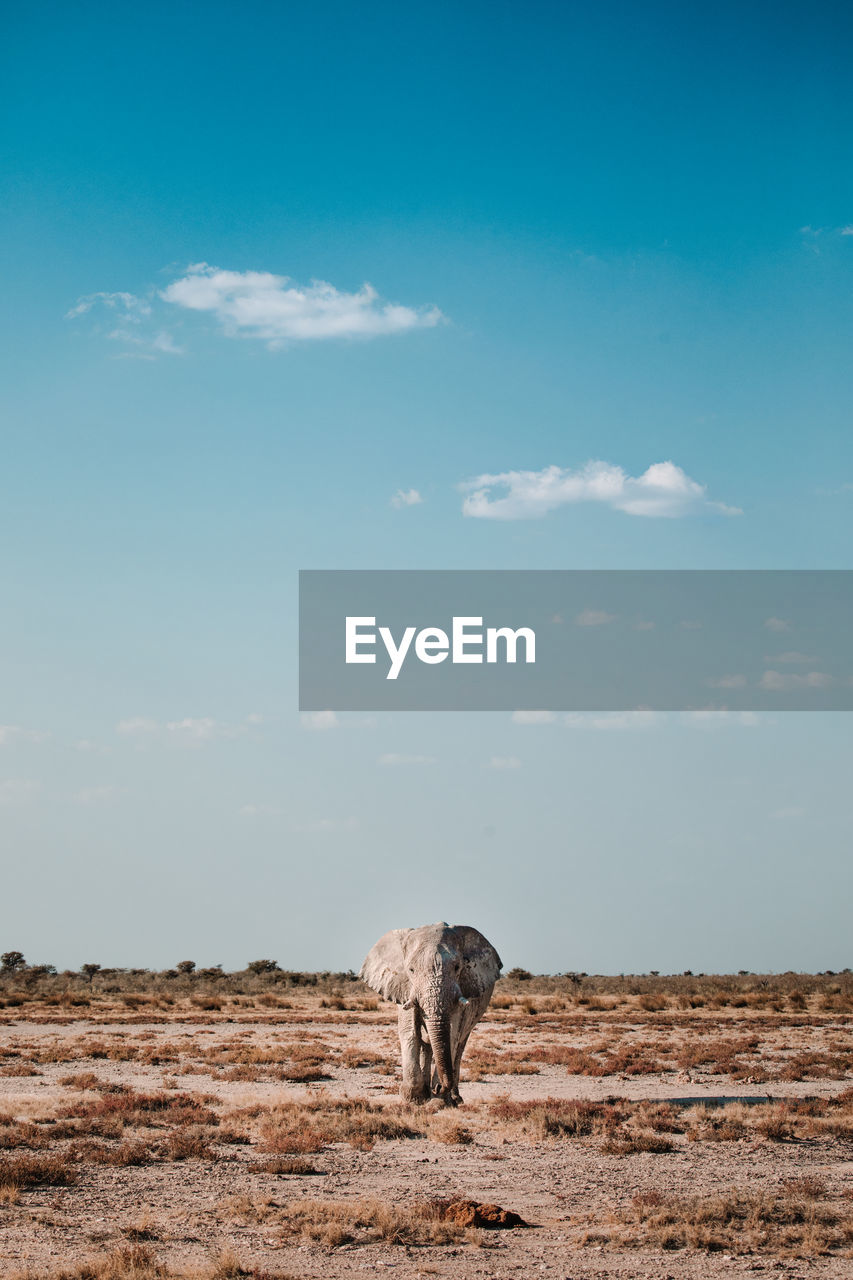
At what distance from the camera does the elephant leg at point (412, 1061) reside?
60.6 ft

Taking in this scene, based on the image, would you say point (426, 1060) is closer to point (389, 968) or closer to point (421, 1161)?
point (389, 968)

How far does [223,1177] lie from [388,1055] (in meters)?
15.0

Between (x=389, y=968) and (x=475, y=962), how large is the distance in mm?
1592

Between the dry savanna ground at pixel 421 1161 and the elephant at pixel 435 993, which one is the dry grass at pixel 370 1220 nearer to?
the dry savanna ground at pixel 421 1161

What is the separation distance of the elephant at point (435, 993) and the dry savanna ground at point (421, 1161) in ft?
2.78

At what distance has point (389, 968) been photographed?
19719 mm

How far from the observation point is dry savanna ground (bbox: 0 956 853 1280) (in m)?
10.1

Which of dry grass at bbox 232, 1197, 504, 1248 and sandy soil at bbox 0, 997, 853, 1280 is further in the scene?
dry grass at bbox 232, 1197, 504, 1248

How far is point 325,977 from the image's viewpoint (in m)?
75.2

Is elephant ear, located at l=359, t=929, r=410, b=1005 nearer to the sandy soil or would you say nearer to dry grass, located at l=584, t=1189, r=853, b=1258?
the sandy soil

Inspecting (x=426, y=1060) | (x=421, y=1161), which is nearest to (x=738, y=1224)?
(x=421, y=1161)

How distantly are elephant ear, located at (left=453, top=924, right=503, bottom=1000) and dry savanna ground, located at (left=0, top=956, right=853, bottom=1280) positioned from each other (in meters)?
1.99

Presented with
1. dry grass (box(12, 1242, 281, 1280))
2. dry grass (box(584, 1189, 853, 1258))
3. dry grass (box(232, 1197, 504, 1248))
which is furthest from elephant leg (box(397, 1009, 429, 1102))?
dry grass (box(12, 1242, 281, 1280))

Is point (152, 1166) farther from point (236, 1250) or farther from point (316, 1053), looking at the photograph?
point (316, 1053)
